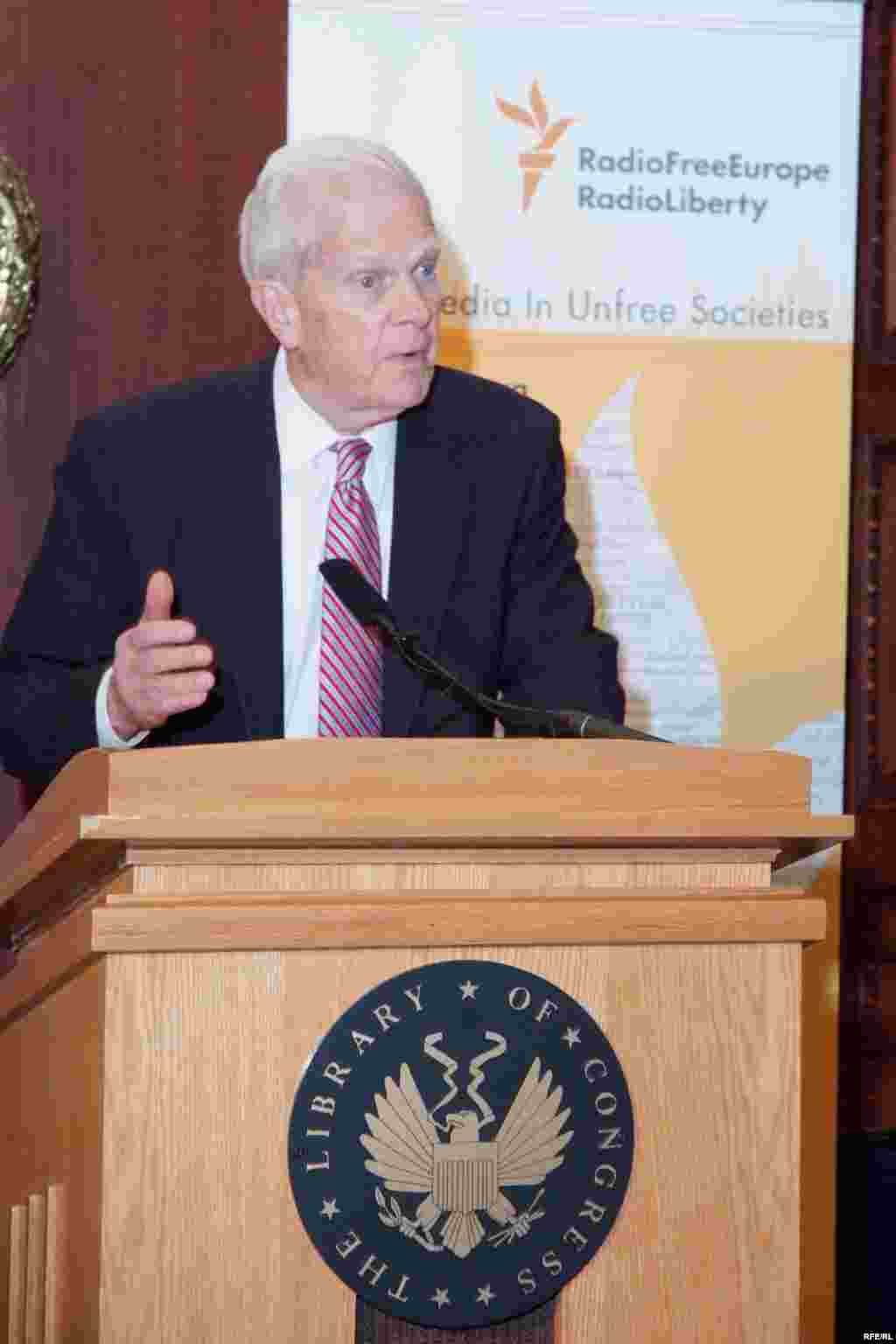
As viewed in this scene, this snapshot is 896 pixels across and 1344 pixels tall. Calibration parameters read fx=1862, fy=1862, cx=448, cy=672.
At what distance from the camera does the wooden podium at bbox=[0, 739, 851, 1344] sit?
1.39m

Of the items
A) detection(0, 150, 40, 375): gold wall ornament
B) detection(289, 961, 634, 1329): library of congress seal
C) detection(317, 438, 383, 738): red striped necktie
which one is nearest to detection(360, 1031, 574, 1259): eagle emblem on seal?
detection(289, 961, 634, 1329): library of congress seal

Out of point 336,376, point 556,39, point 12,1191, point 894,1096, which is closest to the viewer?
point 12,1191

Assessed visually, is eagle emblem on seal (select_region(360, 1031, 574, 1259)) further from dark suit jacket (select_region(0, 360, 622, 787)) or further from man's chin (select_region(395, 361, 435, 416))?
man's chin (select_region(395, 361, 435, 416))

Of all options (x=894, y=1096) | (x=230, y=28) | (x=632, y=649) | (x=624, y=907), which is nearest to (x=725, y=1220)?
(x=624, y=907)

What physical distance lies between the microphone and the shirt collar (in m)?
0.79

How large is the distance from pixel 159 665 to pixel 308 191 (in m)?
1.13

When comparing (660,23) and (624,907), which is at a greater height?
(660,23)

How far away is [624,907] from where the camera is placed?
1.46 metres

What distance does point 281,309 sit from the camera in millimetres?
2686

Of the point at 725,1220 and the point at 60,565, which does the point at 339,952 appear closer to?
the point at 725,1220

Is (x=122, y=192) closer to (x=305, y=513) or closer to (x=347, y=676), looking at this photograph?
(x=305, y=513)

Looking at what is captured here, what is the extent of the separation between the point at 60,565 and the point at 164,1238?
142 centimetres

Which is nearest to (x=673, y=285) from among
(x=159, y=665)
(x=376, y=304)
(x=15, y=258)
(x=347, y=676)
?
(x=15, y=258)

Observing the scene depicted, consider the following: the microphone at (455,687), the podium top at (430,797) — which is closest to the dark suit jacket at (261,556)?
the microphone at (455,687)
